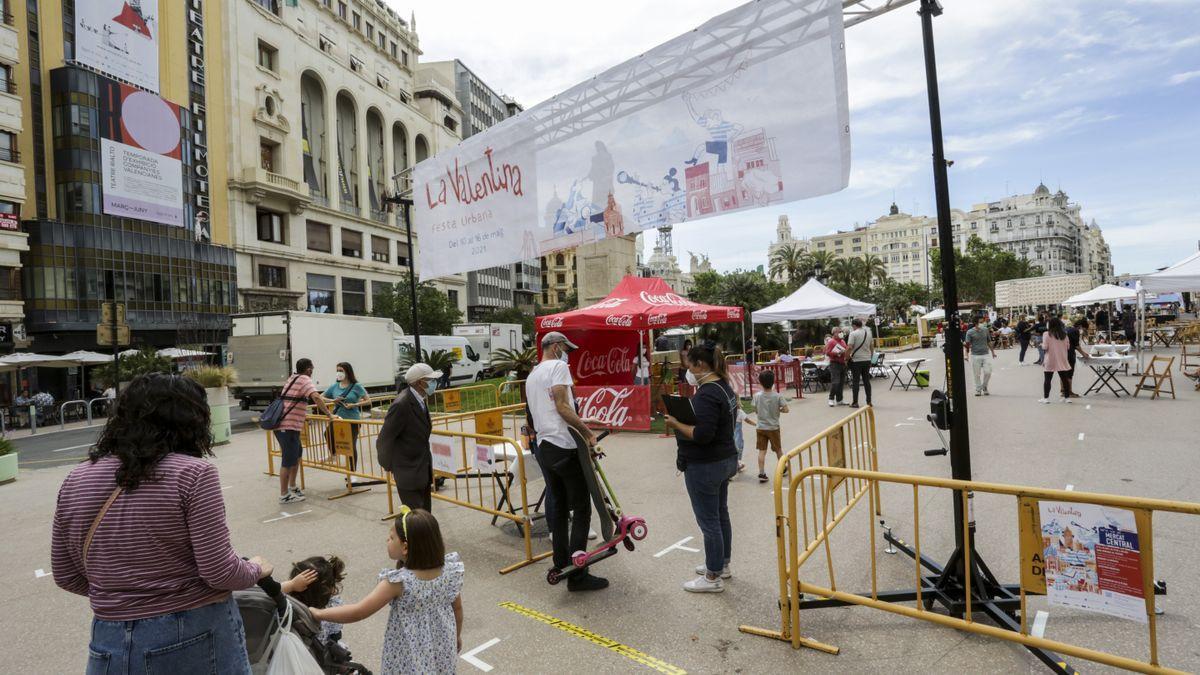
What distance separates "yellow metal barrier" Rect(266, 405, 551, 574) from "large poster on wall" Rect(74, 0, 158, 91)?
40008 mm

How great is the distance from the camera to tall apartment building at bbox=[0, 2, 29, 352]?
30.2 metres

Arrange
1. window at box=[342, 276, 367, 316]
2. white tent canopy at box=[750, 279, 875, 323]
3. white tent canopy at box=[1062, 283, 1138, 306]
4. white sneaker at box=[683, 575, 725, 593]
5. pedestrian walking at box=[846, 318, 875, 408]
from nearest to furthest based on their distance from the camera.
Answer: white sneaker at box=[683, 575, 725, 593] < pedestrian walking at box=[846, 318, 875, 408] < white tent canopy at box=[750, 279, 875, 323] < white tent canopy at box=[1062, 283, 1138, 306] < window at box=[342, 276, 367, 316]

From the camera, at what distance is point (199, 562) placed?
79.4 inches

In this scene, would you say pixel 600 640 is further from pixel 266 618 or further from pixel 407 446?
pixel 407 446

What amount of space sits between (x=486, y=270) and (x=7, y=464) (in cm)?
6775

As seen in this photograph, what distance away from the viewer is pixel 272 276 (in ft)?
148

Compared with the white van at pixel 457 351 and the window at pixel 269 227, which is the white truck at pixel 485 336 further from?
the window at pixel 269 227

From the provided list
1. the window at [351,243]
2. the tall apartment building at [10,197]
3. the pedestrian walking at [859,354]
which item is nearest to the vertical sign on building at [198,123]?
the tall apartment building at [10,197]

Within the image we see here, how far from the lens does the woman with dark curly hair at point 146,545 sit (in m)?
1.98

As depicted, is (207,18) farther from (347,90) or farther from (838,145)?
(838,145)

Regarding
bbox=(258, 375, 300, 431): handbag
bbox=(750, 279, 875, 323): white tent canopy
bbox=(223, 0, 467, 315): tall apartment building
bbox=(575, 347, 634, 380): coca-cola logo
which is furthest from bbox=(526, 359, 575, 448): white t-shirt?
bbox=(223, 0, 467, 315): tall apartment building

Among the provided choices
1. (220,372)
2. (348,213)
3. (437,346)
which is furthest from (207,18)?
(220,372)

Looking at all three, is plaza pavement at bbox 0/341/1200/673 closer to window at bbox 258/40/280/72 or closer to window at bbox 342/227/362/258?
window at bbox 342/227/362/258

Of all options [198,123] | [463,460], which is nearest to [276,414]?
[463,460]
